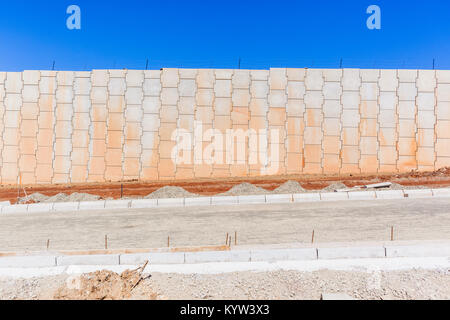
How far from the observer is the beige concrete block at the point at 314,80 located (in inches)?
674

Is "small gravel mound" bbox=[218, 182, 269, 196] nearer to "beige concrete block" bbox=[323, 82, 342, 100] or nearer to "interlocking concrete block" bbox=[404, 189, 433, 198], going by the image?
"interlocking concrete block" bbox=[404, 189, 433, 198]

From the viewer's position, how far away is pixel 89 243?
8.27 m

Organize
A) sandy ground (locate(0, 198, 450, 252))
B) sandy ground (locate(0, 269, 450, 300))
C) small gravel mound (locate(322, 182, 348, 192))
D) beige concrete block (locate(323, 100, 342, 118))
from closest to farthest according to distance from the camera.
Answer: sandy ground (locate(0, 269, 450, 300)) → sandy ground (locate(0, 198, 450, 252)) → small gravel mound (locate(322, 182, 348, 192)) → beige concrete block (locate(323, 100, 342, 118))

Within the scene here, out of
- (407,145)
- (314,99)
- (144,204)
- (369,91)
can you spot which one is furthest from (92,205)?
(407,145)

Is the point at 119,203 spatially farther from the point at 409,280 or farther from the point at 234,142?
the point at 409,280

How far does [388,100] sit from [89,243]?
16154 millimetres

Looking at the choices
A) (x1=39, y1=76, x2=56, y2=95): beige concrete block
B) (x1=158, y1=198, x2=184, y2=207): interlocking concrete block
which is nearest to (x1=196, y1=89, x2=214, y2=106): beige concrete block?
(x1=158, y1=198, x2=184, y2=207): interlocking concrete block

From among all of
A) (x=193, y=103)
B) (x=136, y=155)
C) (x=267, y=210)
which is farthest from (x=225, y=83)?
(x=267, y=210)

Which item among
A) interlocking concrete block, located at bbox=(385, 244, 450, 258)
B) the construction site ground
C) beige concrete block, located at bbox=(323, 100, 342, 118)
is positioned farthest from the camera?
beige concrete block, located at bbox=(323, 100, 342, 118)

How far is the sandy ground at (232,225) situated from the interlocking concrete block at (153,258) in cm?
126

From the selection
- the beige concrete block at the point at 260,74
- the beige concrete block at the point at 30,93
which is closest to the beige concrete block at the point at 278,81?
the beige concrete block at the point at 260,74

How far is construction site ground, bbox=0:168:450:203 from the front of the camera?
14586 mm

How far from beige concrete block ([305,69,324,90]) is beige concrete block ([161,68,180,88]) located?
7166 millimetres

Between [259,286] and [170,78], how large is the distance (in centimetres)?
1399
